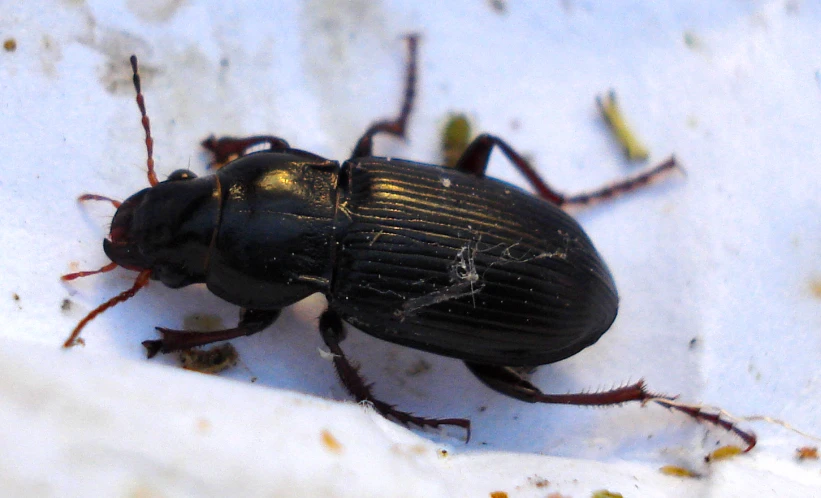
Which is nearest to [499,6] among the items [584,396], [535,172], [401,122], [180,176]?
[401,122]

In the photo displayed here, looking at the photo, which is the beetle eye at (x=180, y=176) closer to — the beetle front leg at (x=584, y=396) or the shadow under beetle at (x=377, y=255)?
the shadow under beetle at (x=377, y=255)

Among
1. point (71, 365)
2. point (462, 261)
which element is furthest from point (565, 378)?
point (71, 365)

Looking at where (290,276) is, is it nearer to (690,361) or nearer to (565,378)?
(565,378)

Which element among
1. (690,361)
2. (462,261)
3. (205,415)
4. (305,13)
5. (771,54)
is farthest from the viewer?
(771,54)

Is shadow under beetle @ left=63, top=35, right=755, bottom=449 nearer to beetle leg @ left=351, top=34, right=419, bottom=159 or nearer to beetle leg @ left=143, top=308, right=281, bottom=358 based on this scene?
beetle leg @ left=143, top=308, right=281, bottom=358

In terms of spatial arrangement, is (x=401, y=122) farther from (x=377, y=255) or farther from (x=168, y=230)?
(x=168, y=230)

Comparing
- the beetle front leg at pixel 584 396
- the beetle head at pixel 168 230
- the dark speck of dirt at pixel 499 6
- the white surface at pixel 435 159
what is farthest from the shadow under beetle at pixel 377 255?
the dark speck of dirt at pixel 499 6
